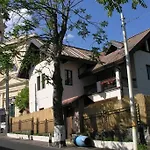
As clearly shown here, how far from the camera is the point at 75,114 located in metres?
22.7

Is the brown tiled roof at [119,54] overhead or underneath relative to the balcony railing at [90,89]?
overhead

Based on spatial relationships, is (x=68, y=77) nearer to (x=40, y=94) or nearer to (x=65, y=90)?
(x=65, y=90)

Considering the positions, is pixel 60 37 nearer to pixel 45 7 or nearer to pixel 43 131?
pixel 45 7

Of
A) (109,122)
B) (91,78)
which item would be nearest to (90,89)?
(91,78)

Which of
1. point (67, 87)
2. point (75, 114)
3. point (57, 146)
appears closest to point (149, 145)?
point (57, 146)

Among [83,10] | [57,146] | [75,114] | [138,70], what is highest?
[83,10]

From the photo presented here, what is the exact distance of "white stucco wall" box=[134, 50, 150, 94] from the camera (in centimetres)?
2716

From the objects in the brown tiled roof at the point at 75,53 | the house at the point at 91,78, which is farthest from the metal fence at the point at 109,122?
the brown tiled roof at the point at 75,53

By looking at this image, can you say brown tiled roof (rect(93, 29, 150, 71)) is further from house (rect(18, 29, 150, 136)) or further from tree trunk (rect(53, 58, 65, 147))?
tree trunk (rect(53, 58, 65, 147))

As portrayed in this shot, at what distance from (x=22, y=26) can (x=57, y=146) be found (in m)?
7.92

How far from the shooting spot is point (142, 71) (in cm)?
2792

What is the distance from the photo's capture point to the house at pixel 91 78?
2433cm

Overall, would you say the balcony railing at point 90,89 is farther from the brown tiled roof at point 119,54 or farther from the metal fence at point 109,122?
the metal fence at point 109,122

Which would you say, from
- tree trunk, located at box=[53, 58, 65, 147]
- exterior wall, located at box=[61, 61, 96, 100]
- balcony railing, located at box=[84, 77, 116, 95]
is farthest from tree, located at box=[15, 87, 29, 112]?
tree trunk, located at box=[53, 58, 65, 147]
